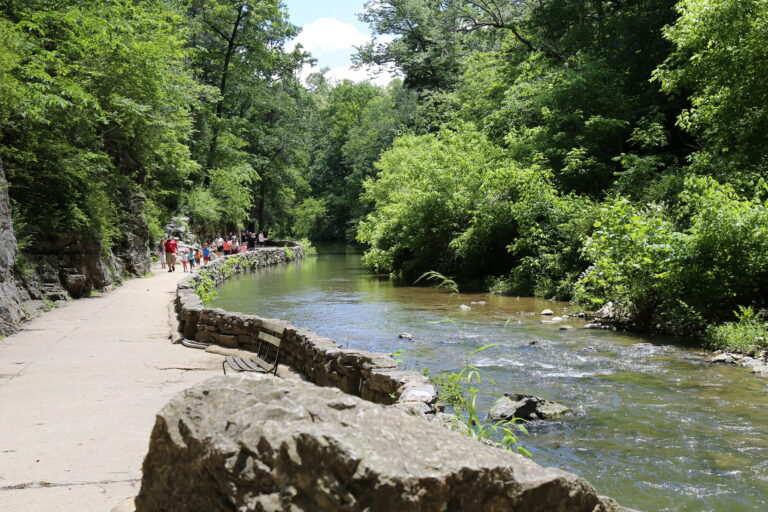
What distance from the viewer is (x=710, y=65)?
52.7 feet

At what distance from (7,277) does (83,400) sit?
22.3 feet

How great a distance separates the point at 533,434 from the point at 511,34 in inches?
1195

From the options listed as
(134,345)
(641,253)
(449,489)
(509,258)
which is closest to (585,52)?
(509,258)

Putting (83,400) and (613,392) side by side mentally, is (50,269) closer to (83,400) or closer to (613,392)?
(83,400)

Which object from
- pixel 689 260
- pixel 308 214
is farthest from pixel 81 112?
pixel 308 214

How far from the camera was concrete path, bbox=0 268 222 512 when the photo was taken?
4828mm

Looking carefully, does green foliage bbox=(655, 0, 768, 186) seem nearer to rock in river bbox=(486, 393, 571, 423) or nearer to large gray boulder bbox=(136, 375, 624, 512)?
rock in river bbox=(486, 393, 571, 423)

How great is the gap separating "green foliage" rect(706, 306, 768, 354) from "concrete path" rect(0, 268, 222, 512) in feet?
29.5

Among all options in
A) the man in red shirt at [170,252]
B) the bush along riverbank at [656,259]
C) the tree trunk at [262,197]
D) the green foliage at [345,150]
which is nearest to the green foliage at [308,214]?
the green foliage at [345,150]

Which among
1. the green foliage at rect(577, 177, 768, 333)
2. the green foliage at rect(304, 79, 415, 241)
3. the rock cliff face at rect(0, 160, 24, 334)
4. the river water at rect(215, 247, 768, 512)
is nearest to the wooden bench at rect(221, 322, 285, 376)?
the river water at rect(215, 247, 768, 512)

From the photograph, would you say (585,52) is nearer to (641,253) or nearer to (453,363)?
(641,253)

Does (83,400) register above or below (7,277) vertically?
below

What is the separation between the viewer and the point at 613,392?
909cm

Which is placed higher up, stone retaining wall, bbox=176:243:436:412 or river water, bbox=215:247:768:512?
stone retaining wall, bbox=176:243:436:412
